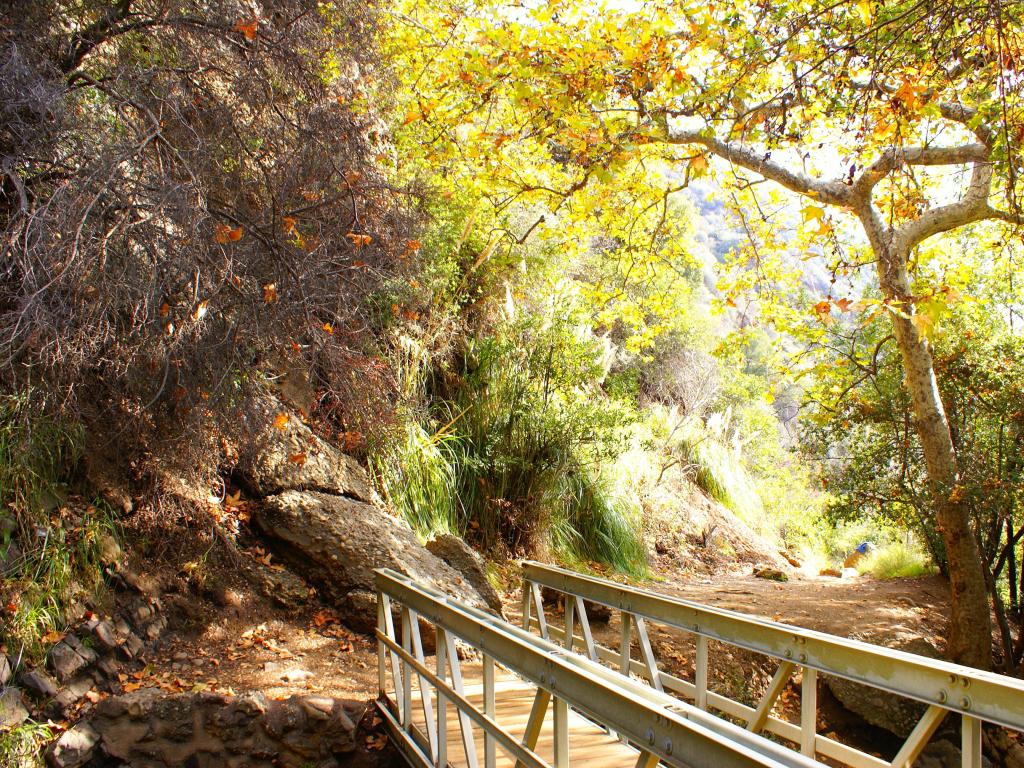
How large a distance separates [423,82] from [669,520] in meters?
7.93

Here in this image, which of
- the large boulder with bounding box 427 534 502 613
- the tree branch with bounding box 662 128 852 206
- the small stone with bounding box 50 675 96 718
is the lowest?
the small stone with bounding box 50 675 96 718

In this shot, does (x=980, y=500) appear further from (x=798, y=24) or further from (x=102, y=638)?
(x=102, y=638)

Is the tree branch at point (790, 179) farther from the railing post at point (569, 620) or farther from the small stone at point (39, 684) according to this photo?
the small stone at point (39, 684)

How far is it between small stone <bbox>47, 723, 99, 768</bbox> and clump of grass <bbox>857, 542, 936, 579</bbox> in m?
12.0

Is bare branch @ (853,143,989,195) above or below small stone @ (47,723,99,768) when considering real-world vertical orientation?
above

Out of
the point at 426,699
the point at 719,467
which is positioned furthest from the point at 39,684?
the point at 719,467

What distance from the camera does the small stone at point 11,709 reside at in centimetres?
391

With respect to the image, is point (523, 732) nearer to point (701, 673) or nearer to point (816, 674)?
point (701, 673)

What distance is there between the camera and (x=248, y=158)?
532cm

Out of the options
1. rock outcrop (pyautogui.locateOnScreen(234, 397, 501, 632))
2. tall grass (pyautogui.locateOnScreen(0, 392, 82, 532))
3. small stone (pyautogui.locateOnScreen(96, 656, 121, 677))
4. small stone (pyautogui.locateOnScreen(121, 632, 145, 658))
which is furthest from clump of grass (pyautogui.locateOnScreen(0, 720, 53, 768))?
rock outcrop (pyautogui.locateOnScreen(234, 397, 501, 632))

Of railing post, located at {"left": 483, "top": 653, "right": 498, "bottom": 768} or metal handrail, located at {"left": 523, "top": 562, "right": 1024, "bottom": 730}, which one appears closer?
metal handrail, located at {"left": 523, "top": 562, "right": 1024, "bottom": 730}

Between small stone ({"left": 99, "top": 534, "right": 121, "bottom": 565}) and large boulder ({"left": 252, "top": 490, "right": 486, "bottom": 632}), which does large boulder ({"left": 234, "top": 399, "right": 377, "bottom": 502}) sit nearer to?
large boulder ({"left": 252, "top": 490, "right": 486, "bottom": 632})

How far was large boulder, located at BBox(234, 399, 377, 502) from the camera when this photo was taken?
18.8 feet

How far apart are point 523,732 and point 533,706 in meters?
1.03
